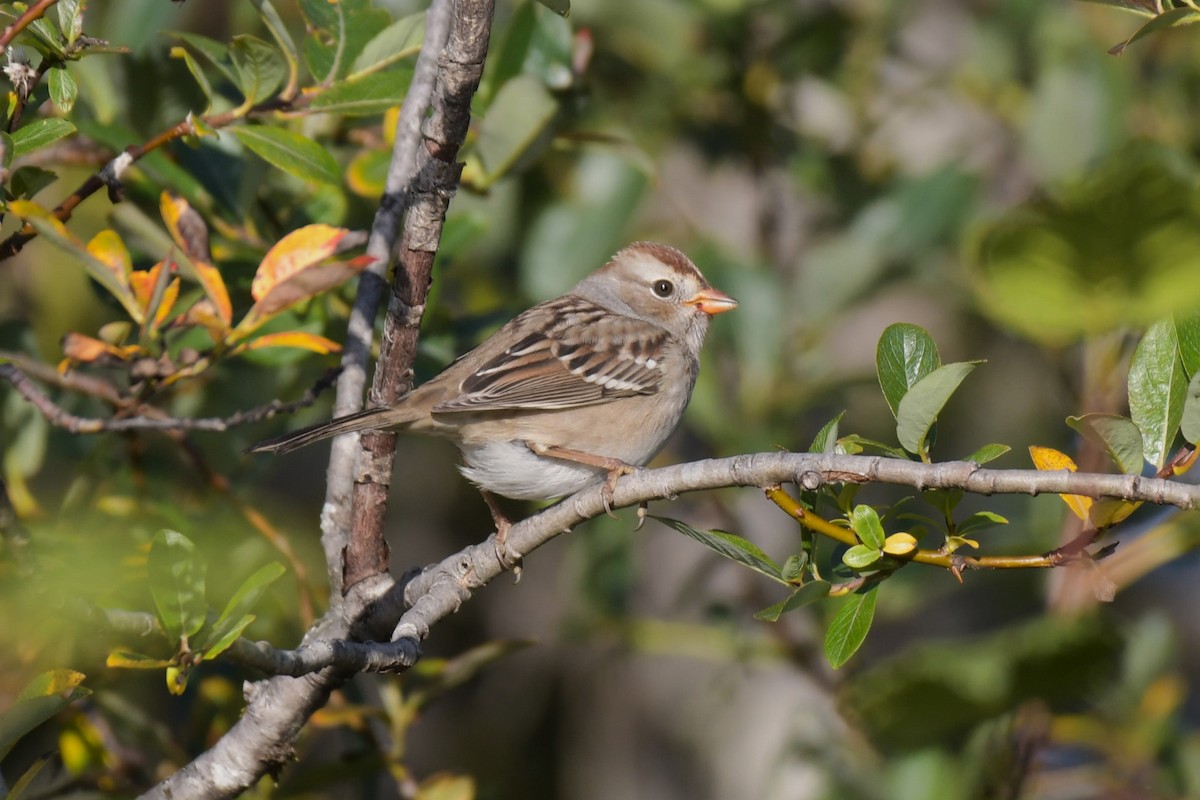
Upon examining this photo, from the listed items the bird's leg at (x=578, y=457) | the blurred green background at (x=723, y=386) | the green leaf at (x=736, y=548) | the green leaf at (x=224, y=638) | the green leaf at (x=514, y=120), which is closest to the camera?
the green leaf at (x=224, y=638)

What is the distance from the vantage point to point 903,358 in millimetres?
1822

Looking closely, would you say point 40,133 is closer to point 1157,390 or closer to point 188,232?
point 188,232

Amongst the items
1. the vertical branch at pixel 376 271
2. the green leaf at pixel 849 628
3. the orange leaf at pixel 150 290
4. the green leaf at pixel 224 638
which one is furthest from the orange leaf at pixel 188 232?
the green leaf at pixel 849 628

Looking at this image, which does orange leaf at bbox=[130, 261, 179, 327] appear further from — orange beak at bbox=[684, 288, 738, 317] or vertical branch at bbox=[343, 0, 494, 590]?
orange beak at bbox=[684, 288, 738, 317]

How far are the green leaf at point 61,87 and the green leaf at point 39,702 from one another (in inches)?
33.2

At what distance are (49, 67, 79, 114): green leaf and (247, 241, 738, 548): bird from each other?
998 mm

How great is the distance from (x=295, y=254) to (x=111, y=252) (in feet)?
0.95

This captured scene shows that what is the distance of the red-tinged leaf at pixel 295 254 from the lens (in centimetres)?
203

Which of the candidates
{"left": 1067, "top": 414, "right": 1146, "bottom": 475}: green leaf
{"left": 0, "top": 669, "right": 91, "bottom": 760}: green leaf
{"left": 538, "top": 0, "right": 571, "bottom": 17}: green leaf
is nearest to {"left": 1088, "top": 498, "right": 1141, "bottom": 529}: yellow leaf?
{"left": 1067, "top": 414, "right": 1146, "bottom": 475}: green leaf

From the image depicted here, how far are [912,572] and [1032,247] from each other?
1.22 metres

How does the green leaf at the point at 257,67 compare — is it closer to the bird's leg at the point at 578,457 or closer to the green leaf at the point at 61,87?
the green leaf at the point at 61,87

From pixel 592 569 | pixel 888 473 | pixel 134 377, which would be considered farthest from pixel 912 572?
pixel 134 377

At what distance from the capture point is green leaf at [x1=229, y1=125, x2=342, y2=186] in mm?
2137

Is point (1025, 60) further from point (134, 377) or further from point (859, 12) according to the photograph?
point (134, 377)
